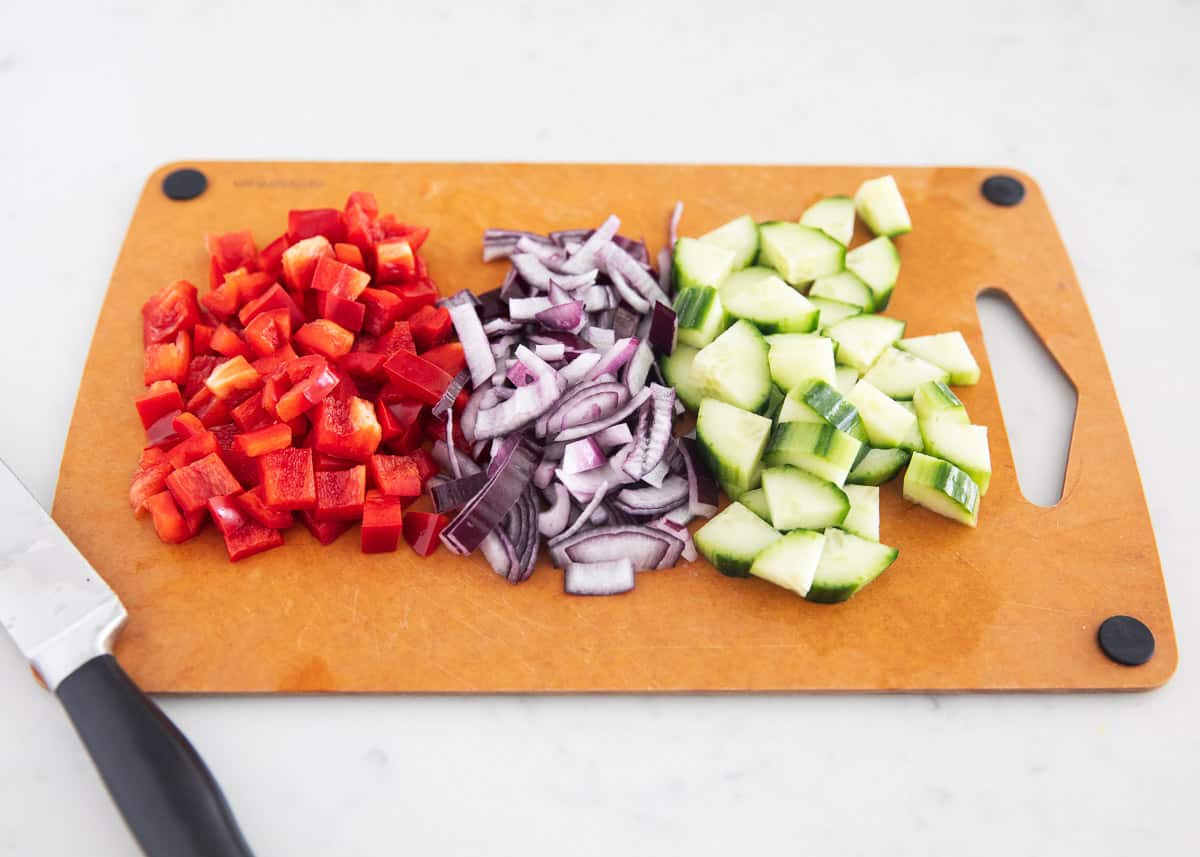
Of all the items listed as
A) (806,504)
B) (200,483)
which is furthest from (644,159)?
(200,483)

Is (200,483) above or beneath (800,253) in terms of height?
above

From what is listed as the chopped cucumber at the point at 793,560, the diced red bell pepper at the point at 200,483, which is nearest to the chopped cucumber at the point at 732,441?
the chopped cucumber at the point at 793,560

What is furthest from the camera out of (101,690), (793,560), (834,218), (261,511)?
(834,218)

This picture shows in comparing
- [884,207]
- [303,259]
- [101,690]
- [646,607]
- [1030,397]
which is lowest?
[1030,397]

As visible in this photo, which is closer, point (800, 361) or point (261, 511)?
point (261, 511)

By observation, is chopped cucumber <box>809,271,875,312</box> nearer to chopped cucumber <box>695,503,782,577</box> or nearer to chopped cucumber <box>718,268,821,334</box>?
chopped cucumber <box>718,268,821,334</box>

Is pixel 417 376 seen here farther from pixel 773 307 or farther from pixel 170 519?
pixel 773 307
